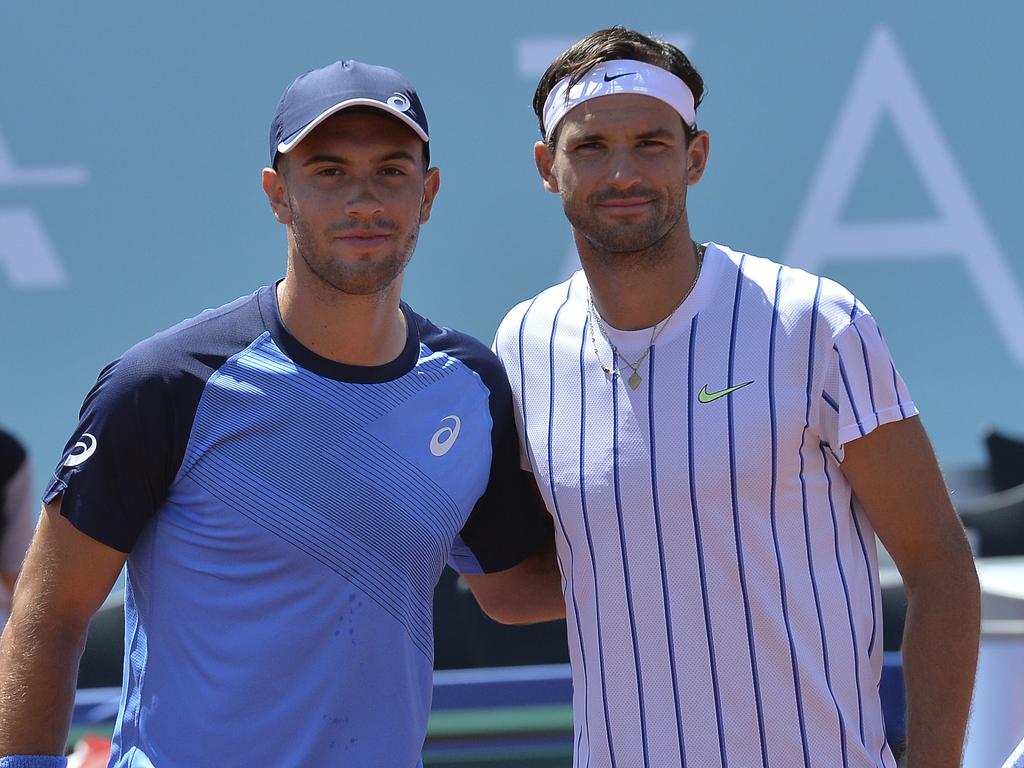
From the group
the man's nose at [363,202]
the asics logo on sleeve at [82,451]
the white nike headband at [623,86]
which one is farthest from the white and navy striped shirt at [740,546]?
the asics logo on sleeve at [82,451]

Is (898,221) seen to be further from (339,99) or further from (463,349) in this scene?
(339,99)

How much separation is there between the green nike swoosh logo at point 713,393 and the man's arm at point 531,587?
0.38 m

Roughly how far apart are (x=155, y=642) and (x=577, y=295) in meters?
0.83

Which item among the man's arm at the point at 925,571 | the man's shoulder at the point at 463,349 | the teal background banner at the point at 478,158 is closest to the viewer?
the man's arm at the point at 925,571

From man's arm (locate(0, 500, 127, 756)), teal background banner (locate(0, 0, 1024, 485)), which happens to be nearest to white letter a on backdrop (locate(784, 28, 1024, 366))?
teal background banner (locate(0, 0, 1024, 485))

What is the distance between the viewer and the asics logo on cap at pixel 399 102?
1954 mm

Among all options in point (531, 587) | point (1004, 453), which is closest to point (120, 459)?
point (531, 587)

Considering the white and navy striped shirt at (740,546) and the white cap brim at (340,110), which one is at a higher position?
the white cap brim at (340,110)

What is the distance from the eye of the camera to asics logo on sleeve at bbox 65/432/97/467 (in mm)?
1792

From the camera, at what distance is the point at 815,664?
6.21 feet

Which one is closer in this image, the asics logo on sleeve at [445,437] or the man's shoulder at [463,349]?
the asics logo on sleeve at [445,437]

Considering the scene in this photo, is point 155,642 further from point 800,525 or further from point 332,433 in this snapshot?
point 800,525

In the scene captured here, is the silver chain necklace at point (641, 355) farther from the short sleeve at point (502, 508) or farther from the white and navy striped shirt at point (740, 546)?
the short sleeve at point (502, 508)

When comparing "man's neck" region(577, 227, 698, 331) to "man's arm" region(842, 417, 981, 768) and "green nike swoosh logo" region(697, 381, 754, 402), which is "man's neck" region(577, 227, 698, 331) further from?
"man's arm" region(842, 417, 981, 768)
